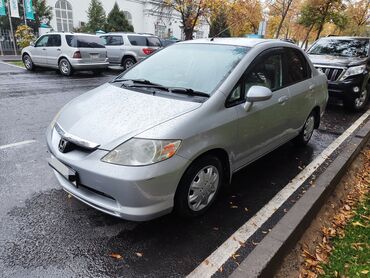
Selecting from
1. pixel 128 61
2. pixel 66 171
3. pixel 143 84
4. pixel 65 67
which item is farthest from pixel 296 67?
pixel 128 61

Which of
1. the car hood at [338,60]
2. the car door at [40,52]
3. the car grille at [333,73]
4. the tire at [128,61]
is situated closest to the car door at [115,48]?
the tire at [128,61]

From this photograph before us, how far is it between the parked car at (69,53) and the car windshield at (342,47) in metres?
8.12

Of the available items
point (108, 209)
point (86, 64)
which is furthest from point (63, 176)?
point (86, 64)

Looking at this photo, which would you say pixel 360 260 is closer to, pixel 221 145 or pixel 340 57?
pixel 221 145

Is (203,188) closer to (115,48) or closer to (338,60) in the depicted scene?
(338,60)

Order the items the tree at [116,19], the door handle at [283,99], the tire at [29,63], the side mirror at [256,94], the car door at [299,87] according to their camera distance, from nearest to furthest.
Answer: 1. the side mirror at [256,94]
2. the door handle at [283,99]
3. the car door at [299,87]
4. the tire at [29,63]
5. the tree at [116,19]

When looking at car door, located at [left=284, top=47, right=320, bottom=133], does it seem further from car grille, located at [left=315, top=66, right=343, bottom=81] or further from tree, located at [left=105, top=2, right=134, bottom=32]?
tree, located at [left=105, top=2, right=134, bottom=32]

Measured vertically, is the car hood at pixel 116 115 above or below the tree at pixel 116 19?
below

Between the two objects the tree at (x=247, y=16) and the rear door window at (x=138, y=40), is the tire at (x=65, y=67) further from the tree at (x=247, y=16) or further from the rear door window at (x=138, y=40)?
the tree at (x=247, y=16)

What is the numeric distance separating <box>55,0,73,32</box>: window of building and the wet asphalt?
29.4 m

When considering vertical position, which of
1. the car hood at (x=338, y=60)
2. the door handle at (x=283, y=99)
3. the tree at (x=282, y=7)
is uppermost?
the tree at (x=282, y=7)

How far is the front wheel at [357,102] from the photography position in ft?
25.6

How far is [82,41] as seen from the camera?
40.6ft

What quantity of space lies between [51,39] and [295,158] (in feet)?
37.5
